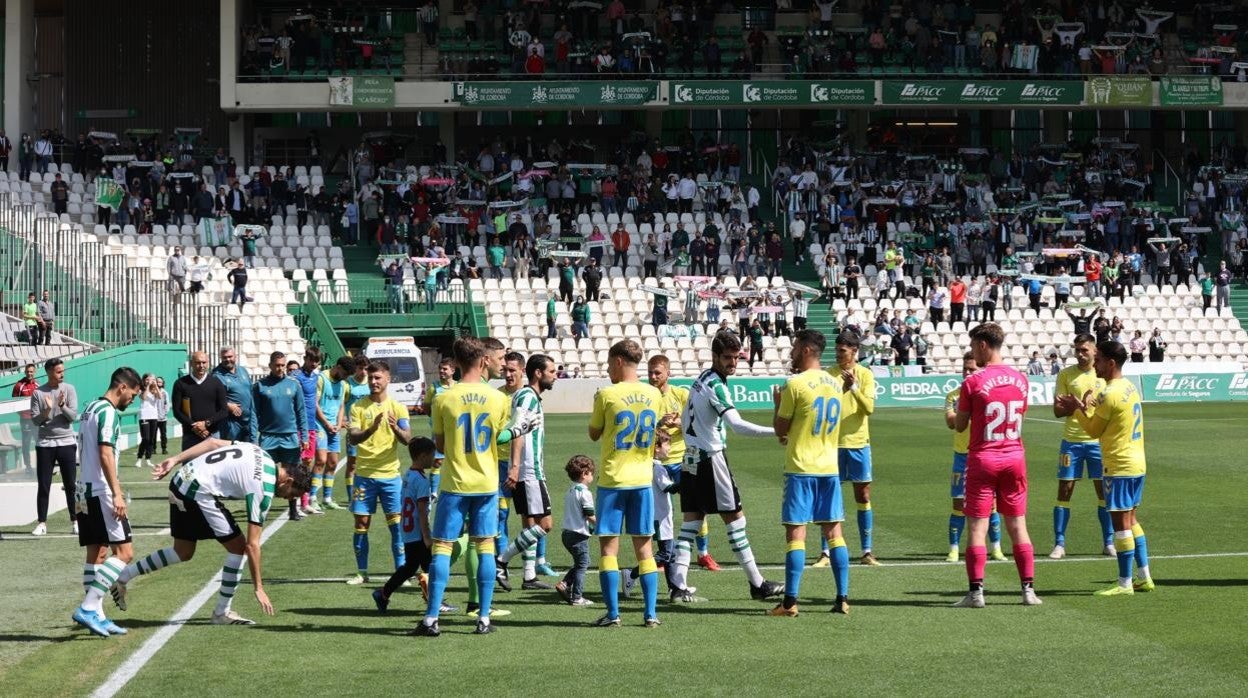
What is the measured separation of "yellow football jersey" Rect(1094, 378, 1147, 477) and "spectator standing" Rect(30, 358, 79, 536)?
34.4 ft

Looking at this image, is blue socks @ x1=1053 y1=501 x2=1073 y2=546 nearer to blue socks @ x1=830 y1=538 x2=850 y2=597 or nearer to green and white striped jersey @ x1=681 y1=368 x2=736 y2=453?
blue socks @ x1=830 y1=538 x2=850 y2=597

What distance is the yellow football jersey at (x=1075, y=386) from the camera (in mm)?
13695

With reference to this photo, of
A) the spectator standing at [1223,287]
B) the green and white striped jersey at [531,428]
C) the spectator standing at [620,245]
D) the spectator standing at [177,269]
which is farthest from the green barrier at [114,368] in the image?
the spectator standing at [1223,287]

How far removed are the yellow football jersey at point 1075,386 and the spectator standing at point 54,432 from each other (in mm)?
10043

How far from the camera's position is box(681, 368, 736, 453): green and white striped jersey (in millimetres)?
11492

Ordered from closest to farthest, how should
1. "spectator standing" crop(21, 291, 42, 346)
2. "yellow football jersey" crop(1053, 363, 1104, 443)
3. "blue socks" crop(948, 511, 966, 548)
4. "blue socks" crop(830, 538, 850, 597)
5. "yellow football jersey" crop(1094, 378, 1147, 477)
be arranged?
"blue socks" crop(830, 538, 850, 597), "yellow football jersey" crop(1094, 378, 1147, 477), "yellow football jersey" crop(1053, 363, 1104, 443), "blue socks" crop(948, 511, 966, 548), "spectator standing" crop(21, 291, 42, 346)

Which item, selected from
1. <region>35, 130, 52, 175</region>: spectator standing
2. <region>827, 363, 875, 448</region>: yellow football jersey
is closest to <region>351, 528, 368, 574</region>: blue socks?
<region>827, 363, 875, 448</region>: yellow football jersey

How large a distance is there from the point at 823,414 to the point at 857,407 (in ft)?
5.53

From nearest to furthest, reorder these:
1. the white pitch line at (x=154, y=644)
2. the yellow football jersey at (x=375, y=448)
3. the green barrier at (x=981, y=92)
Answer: the white pitch line at (x=154, y=644) → the yellow football jersey at (x=375, y=448) → the green barrier at (x=981, y=92)

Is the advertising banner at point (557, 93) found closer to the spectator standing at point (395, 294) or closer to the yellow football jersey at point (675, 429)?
the spectator standing at point (395, 294)

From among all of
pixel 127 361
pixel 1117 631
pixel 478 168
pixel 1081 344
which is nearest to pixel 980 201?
pixel 478 168

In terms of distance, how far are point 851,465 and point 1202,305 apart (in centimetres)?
3830

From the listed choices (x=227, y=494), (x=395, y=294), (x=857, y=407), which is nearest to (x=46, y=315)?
(x=395, y=294)

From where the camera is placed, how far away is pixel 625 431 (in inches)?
423
